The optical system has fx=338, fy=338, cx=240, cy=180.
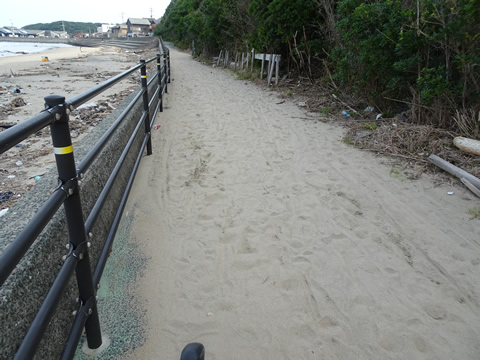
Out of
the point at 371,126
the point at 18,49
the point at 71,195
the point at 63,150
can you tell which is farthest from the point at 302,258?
the point at 18,49

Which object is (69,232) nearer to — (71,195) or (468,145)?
(71,195)

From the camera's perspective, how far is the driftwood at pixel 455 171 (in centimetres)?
362

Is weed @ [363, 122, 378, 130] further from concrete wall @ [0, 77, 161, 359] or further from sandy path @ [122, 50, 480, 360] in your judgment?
concrete wall @ [0, 77, 161, 359]

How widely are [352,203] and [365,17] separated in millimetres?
3706

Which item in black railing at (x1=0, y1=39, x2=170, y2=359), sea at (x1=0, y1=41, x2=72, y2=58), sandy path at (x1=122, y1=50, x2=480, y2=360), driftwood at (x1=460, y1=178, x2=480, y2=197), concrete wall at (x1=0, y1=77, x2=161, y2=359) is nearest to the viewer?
black railing at (x1=0, y1=39, x2=170, y2=359)

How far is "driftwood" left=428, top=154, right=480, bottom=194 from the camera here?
3.62m

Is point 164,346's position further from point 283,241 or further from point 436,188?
point 436,188

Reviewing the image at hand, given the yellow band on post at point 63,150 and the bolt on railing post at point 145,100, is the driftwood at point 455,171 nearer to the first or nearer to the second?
the bolt on railing post at point 145,100

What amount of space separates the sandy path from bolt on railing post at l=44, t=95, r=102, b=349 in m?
0.44

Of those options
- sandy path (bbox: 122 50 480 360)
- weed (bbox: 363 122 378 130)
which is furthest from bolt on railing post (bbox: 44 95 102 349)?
weed (bbox: 363 122 378 130)

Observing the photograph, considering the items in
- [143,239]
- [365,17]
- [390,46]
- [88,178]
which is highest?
[365,17]

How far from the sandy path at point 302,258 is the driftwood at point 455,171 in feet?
0.57

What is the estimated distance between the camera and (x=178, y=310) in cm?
216

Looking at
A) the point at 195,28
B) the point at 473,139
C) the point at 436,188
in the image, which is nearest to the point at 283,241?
the point at 436,188
